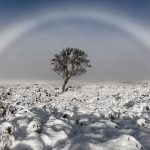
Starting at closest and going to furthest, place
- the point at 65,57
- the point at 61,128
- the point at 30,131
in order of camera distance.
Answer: the point at 30,131 < the point at 61,128 < the point at 65,57

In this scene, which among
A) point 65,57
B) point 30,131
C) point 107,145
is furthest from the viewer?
point 65,57

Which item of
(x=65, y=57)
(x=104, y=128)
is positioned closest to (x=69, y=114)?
(x=104, y=128)

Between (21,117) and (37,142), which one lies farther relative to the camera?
(21,117)

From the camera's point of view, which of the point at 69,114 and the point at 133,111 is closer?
the point at 69,114

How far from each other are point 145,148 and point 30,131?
338cm

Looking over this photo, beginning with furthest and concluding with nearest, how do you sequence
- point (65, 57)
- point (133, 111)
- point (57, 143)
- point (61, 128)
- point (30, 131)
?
point (65, 57)
point (133, 111)
point (61, 128)
point (30, 131)
point (57, 143)

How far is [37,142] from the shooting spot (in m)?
7.75

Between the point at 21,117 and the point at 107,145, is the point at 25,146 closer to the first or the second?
the point at 107,145

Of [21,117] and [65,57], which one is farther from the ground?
[65,57]

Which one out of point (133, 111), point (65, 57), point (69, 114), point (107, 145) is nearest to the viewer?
point (107, 145)

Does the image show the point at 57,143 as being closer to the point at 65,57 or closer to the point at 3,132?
the point at 3,132

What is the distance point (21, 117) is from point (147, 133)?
465 centimetres

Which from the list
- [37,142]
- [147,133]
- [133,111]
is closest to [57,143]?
[37,142]

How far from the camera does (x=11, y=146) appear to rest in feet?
24.7
